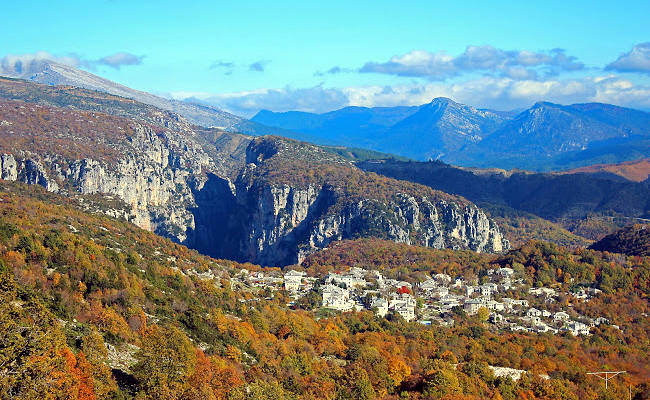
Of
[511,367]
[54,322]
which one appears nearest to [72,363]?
[54,322]

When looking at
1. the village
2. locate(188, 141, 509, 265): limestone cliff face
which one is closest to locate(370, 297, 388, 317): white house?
the village

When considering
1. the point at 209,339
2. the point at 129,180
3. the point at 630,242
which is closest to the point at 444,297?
the point at 630,242

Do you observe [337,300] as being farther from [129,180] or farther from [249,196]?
[249,196]

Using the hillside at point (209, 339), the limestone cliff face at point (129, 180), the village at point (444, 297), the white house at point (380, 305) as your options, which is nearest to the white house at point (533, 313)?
the village at point (444, 297)

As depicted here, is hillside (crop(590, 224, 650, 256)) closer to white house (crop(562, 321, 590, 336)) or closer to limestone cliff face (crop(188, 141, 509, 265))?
white house (crop(562, 321, 590, 336))

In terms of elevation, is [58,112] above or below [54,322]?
above

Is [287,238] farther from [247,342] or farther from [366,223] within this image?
[247,342]
